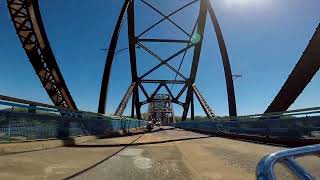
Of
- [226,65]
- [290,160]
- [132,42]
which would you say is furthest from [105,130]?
[132,42]

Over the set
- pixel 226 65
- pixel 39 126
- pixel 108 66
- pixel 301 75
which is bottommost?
pixel 39 126

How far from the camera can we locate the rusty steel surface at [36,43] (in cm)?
1733

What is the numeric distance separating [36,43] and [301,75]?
11.6 meters

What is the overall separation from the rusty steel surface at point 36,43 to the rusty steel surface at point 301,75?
34.4ft

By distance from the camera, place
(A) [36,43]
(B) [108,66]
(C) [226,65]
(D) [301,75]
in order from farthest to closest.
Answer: (C) [226,65] < (B) [108,66] < (A) [36,43] < (D) [301,75]

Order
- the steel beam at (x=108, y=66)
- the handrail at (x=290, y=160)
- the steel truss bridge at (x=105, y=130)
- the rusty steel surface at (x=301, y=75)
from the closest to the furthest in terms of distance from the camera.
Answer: the handrail at (x=290, y=160) → the steel truss bridge at (x=105, y=130) → the rusty steel surface at (x=301, y=75) → the steel beam at (x=108, y=66)

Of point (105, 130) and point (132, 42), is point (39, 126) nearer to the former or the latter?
point (105, 130)

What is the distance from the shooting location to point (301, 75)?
13914mm

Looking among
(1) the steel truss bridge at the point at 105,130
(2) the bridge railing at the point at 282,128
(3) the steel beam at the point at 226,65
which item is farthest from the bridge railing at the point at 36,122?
(3) the steel beam at the point at 226,65

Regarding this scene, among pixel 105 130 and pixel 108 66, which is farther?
pixel 108 66

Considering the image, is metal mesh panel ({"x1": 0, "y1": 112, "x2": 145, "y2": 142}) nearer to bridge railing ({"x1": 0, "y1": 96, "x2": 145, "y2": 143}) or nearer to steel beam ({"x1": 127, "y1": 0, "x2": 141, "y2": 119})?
bridge railing ({"x1": 0, "y1": 96, "x2": 145, "y2": 143})

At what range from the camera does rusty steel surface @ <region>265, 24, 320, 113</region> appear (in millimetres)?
13039

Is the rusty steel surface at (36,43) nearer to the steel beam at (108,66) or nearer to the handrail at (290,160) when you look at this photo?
the steel beam at (108,66)

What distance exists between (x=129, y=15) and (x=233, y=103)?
20.2 meters
